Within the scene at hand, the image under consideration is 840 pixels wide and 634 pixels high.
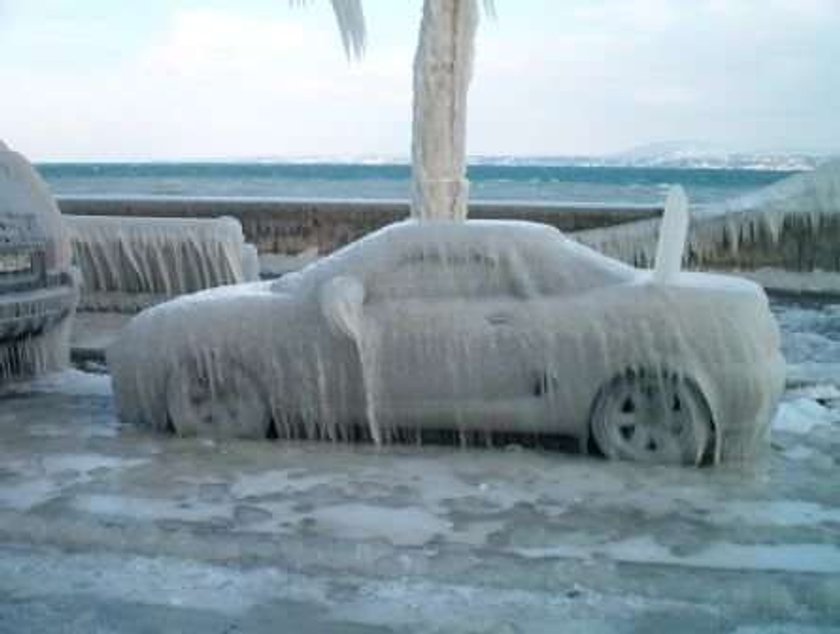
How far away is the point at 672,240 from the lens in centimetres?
740

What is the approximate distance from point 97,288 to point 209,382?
7.36m

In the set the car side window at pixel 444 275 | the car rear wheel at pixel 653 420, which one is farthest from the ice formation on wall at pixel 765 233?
the car rear wheel at pixel 653 420

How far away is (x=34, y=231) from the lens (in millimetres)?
9172

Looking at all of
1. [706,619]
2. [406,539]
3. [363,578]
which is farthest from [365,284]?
[706,619]

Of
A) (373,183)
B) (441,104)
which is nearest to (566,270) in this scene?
(441,104)

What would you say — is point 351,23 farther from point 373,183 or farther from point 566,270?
point 373,183

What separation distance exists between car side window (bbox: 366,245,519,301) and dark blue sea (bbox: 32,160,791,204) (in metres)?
18.6

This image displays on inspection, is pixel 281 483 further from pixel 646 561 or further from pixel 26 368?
pixel 26 368

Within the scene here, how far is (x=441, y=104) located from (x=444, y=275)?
17.3ft

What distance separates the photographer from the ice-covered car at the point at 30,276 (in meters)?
8.73

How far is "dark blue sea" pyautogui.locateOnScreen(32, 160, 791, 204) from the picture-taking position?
5206cm

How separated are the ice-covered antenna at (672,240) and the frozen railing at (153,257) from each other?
7.31m

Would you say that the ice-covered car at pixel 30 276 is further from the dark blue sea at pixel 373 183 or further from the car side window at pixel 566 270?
the dark blue sea at pixel 373 183

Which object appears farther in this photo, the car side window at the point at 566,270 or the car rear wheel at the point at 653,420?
the car side window at the point at 566,270
